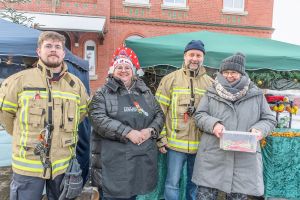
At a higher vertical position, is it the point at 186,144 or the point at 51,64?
the point at 51,64

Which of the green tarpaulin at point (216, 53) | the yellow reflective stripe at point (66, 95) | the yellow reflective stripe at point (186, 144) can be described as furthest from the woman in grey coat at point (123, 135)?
the green tarpaulin at point (216, 53)

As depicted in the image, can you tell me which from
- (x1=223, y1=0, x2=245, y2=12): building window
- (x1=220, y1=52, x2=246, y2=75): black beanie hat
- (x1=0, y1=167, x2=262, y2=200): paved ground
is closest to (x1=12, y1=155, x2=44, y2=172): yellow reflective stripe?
(x1=220, y1=52, x2=246, y2=75): black beanie hat

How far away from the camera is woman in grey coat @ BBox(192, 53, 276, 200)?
8.43 ft

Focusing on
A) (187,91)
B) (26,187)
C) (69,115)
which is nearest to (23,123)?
(69,115)

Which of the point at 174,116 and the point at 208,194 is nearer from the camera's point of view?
the point at 208,194

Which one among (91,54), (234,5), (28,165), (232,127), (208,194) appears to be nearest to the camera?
(28,165)

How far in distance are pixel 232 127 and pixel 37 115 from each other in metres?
1.66

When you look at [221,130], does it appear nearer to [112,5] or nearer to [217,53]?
[217,53]

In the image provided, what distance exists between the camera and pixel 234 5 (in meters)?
13.7

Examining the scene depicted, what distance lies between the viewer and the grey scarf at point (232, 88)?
2.56 metres

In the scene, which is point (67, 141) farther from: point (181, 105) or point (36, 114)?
point (181, 105)

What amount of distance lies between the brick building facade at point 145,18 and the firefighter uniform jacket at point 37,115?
9.69 metres

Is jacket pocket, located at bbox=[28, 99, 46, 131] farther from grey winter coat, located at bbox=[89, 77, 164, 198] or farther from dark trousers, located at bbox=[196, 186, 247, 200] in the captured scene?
dark trousers, located at bbox=[196, 186, 247, 200]

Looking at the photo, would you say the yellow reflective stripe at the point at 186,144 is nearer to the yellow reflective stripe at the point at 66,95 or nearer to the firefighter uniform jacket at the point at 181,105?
the firefighter uniform jacket at the point at 181,105
